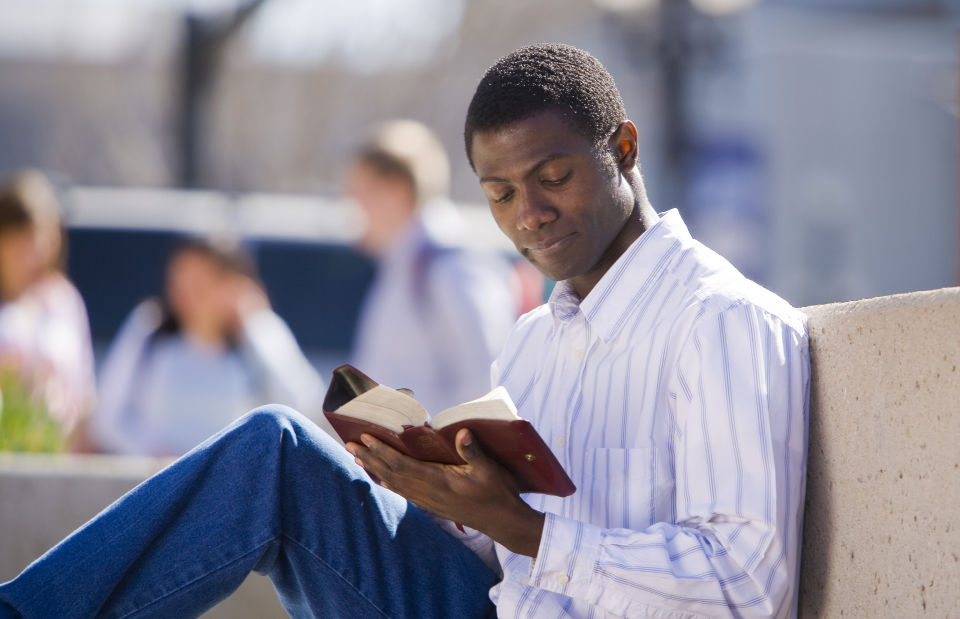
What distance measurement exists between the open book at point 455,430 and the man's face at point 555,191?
50 centimetres

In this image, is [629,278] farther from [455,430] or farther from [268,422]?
[268,422]

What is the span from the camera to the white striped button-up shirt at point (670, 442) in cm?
221

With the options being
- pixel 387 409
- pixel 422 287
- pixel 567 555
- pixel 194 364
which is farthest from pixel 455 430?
pixel 194 364

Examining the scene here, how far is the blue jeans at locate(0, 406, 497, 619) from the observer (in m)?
2.53

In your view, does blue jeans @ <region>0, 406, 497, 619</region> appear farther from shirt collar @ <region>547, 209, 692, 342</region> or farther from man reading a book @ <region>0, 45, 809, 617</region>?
shirt collar @ <region>547, 209, 692, 342</region>

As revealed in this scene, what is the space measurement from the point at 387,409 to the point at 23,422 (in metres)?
3.36

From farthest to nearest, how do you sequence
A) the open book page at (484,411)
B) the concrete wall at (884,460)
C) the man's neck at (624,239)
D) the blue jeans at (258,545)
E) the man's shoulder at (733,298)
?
the man's neck at (624,239) → the blue jeans at (258,545) → the man's shoulder at (733,298) → the open book page at (484,411) → the concrete wall at (884,460)

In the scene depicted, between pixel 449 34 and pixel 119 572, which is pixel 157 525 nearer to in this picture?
pixel 119 572

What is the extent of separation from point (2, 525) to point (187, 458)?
2158 millimetres

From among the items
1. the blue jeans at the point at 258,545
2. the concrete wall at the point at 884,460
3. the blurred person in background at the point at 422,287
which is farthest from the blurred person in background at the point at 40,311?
the concrete wall at the point at 884,460

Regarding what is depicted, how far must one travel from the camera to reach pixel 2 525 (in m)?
4.45

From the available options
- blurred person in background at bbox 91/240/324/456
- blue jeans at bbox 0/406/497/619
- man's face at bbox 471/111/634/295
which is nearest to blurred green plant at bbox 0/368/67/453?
blurred person in background at bbox 91/240/324/456

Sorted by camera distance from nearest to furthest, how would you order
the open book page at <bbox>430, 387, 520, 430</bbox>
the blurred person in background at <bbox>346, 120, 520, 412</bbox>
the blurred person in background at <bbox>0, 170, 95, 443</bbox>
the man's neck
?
1. the open book page at <bbox>430, 387, 520, 430</bbox>
2. the man's neck
3. the blurred person in background at <bbox>346, 120, 520, 412</bbox>
4. the blurred person in background at <bbox>0, 170, 95, 443</bbox>

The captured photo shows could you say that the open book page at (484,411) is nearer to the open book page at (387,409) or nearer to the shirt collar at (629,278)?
the open book page at (387,409)
